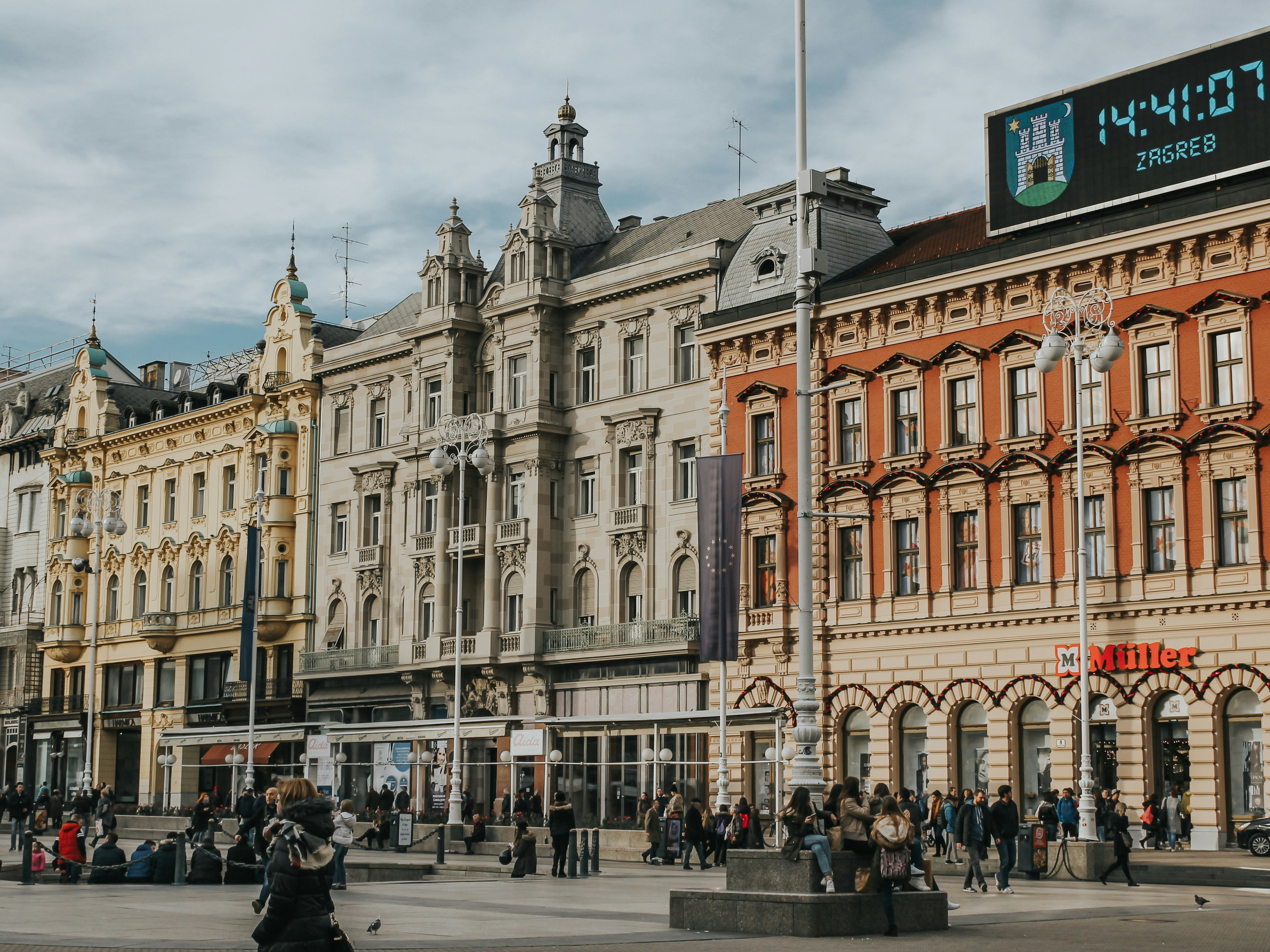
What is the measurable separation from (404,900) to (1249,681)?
20.8 metres

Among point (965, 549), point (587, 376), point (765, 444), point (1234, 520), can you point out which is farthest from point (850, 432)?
point (587, 376)

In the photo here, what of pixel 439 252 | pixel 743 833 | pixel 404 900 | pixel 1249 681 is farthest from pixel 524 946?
pixel 439 252

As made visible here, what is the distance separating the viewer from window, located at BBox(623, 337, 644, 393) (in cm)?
5412

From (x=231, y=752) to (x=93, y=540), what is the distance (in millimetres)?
17823

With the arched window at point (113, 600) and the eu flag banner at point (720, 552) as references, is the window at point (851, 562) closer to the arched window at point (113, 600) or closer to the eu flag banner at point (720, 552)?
the eu flag banner at point (720, 552)

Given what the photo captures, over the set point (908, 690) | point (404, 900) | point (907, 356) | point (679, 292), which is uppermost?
point (679, 292)

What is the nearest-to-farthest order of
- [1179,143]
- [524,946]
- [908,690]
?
[524,946] < [1179,143] < [908,690]

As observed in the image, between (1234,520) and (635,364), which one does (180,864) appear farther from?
(635,364)

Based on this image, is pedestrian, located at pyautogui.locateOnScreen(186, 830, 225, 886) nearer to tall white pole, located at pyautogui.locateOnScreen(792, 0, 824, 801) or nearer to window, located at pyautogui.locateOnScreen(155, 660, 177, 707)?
tall white pole, located at pyautogui.locateOnScreen(792, 0, 824, 801)

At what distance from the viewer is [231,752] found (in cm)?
6419

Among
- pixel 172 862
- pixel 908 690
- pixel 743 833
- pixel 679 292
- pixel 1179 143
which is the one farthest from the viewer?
pixel 679 292

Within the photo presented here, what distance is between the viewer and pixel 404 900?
25.4 meters

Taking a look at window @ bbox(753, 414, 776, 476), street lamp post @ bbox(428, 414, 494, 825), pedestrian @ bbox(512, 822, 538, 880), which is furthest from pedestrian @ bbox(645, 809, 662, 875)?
window @ bbox(753, 414, 776, 476)

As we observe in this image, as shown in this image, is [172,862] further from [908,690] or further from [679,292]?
[679,292]
